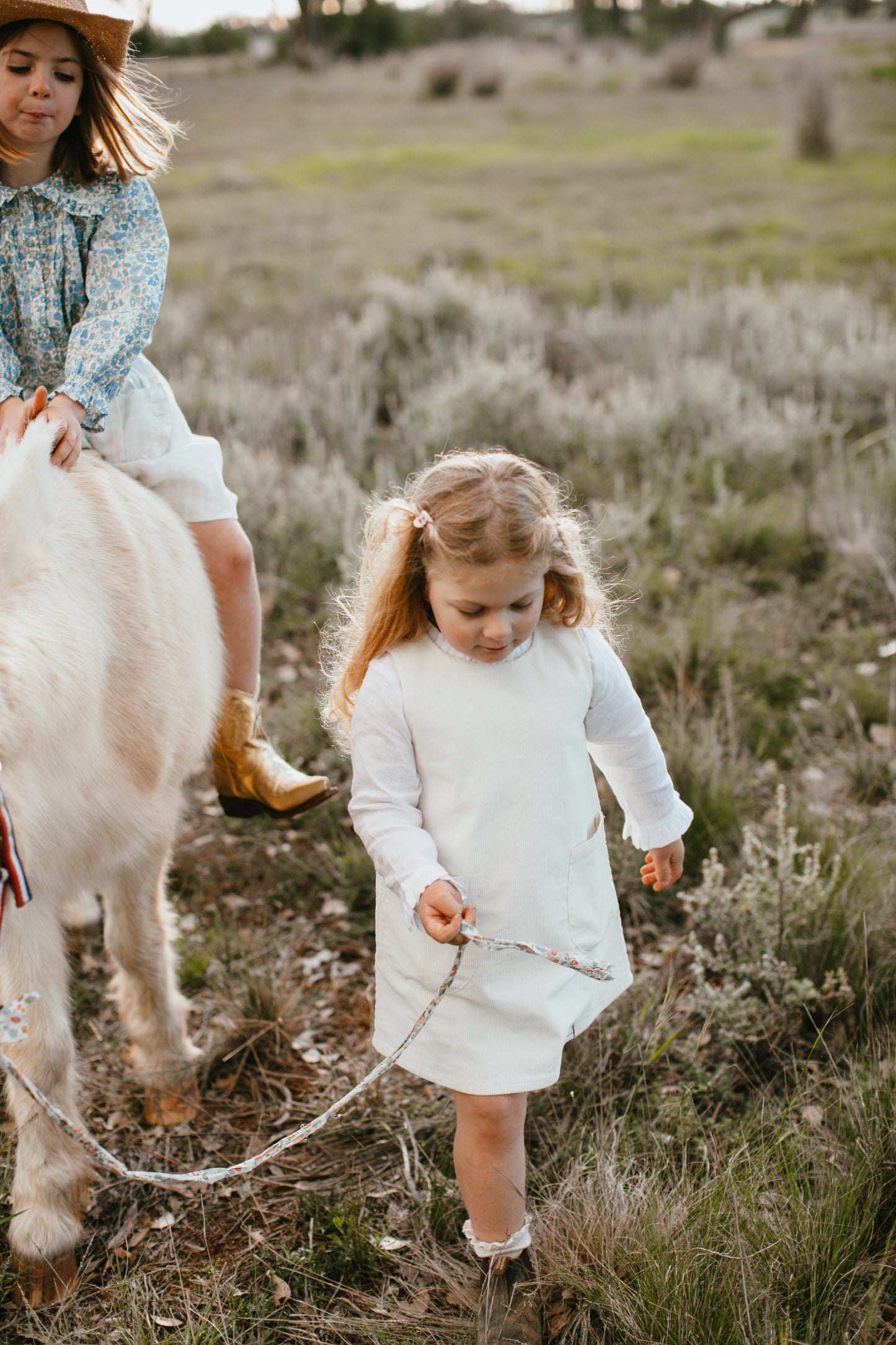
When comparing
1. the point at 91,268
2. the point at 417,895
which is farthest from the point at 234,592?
the point at 417,895

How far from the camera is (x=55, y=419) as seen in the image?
1.96 m

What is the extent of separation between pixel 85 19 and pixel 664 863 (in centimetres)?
219

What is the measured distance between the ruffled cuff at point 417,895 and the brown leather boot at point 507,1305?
0.70 metres

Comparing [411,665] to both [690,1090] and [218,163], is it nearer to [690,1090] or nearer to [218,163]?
[690,1090]

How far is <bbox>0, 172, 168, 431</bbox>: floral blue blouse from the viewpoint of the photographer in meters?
2.28

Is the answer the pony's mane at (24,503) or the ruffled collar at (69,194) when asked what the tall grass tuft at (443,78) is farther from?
the pony's mane at (24,503)

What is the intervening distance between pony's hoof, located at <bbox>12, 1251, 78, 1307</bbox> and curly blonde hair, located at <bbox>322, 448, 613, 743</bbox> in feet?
4.14

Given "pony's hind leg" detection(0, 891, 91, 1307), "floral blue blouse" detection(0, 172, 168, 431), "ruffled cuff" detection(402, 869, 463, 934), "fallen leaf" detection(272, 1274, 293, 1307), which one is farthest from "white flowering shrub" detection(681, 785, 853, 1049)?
"floral blue blouse" detection(0, 172, 168, 431)

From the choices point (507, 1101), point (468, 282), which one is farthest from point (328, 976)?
point (468, 282)

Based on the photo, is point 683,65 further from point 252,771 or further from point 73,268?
point 252,771

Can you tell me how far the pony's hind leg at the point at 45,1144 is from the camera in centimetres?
186

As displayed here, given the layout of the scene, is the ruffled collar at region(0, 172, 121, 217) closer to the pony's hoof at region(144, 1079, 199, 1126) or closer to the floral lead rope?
the floral lead rope

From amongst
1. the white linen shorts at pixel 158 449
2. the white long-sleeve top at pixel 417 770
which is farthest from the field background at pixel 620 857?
the white linen shorts at pixel 158 449

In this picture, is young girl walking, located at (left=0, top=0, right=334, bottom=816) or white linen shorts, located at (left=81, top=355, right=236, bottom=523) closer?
young girl walking, located at (left=0, top=0, right=334, bottom=816)
